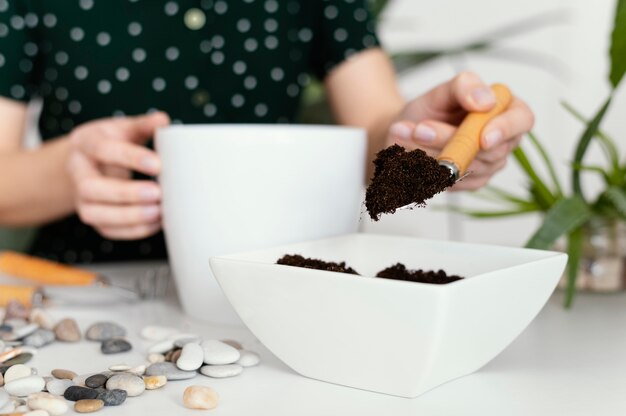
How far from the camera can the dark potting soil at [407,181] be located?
0.50 meters

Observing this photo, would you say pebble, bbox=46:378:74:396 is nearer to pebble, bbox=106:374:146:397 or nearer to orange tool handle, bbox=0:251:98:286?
pebble, bbox=106:374:146:397

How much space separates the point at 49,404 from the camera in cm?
42

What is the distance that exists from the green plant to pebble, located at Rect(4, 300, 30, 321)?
45 cm

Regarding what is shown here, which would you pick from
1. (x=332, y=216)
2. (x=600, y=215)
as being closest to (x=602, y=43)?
(x=600, y=215)

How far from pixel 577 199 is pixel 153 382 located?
0.47 m

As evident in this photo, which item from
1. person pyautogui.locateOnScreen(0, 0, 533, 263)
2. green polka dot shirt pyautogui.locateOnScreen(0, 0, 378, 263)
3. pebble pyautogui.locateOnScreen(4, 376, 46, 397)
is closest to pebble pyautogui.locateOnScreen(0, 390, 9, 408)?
pebble pyautogui.locateOnScreen(4, 376, 46, 397)

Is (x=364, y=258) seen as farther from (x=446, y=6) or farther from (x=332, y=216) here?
(x=446, y=6)

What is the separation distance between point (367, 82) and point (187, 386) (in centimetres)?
75

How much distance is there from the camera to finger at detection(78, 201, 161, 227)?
720mm

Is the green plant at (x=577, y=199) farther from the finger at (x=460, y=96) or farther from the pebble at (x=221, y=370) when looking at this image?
the pebble at (x=221, y=370)

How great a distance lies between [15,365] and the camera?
0.50 meters

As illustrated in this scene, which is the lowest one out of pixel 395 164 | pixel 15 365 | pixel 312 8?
pixel 15 365

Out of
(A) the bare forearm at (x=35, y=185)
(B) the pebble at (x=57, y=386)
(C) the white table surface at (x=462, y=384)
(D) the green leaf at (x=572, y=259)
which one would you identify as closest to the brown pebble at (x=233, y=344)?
(C) the white table surface at (x=462, y=384)

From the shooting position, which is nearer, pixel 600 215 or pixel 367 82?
pixel 600 215
